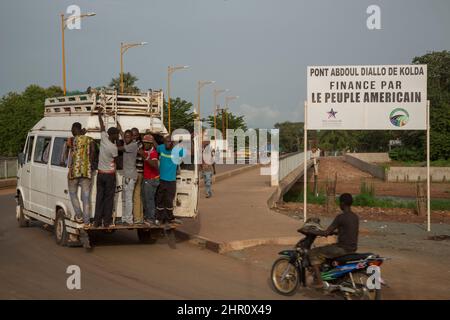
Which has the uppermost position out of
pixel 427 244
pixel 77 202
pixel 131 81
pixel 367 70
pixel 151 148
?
pixel 131 81

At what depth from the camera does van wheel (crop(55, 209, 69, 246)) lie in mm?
11373

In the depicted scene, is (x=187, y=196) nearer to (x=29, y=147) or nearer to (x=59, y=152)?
(x=59, y=152)

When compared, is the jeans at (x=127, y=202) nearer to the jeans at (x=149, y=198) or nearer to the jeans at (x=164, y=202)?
the jeans at (x=149, y=198)

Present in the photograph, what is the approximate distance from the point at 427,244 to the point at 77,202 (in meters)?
7.74

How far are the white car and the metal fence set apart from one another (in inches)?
708

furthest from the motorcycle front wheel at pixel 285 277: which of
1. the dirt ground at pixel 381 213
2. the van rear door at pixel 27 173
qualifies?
the dirt ground at pixel 381 213

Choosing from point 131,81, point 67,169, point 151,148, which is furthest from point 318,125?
point 131,81

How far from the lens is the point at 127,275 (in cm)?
906

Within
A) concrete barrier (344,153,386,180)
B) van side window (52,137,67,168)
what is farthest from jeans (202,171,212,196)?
concrete barrier (344,153,386,180)

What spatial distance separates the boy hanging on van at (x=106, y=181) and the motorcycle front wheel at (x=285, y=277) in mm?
3783

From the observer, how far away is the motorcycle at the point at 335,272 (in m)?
7.34
